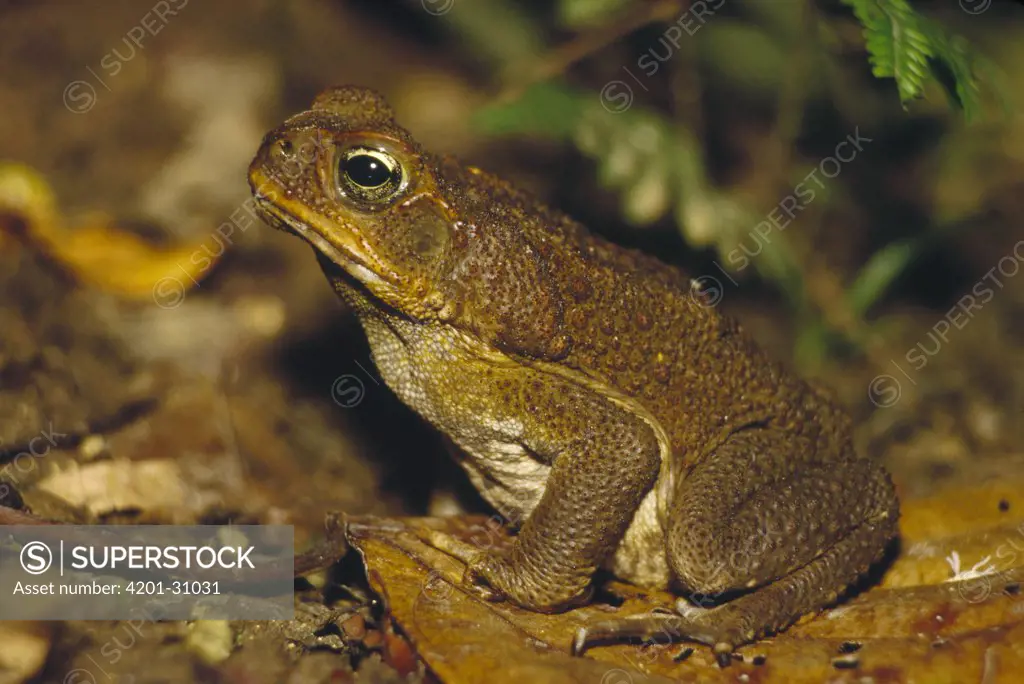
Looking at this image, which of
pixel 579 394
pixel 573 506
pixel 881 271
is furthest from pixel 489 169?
pixel 573 506

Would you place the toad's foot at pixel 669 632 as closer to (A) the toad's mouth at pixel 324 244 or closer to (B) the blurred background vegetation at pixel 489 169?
(B) the blurred background vegetation at pixel 489 169

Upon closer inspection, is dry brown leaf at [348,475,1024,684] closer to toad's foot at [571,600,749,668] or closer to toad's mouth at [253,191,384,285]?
toad's foot at [571,600,749,668]

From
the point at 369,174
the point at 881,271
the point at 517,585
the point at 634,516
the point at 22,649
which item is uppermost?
the point at 881,271

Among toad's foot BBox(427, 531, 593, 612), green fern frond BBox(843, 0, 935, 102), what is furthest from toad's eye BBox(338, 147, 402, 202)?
green fern frond BBox(843, 0, 935, 102)

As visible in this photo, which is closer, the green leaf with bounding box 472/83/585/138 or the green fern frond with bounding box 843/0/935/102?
the green fern frond with bounding box 843/0/935/102

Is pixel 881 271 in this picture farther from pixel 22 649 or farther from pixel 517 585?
pixel 22 649

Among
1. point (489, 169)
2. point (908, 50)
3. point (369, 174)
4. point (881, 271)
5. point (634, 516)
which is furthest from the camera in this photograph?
point (881, 271)
